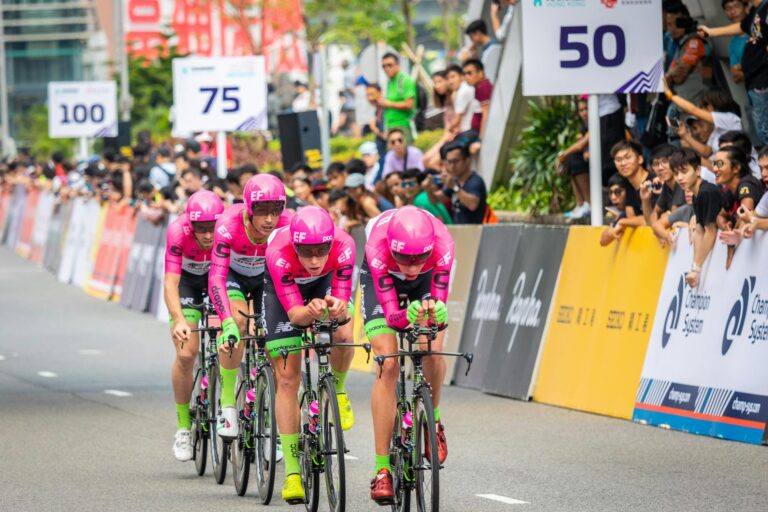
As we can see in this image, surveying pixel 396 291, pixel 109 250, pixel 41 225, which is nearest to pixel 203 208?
pixel 396 291

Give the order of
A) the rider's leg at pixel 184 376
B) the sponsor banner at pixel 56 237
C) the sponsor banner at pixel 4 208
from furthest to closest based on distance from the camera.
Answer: the sponsor banner at pixel 4 208
the sponsor banner at pixel 56 237
the rider's leg at pixel 184 376

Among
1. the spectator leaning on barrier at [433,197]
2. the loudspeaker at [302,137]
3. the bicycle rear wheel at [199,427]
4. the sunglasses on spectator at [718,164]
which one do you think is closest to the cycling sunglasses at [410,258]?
the bicycle rear wheel at [199,427]

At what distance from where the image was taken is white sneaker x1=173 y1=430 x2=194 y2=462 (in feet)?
37.5

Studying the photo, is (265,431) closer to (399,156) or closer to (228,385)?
(228,385)

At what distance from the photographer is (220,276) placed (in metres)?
10.7

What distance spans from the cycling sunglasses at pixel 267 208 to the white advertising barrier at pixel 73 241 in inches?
874

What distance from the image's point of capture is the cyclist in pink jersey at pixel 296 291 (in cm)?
933

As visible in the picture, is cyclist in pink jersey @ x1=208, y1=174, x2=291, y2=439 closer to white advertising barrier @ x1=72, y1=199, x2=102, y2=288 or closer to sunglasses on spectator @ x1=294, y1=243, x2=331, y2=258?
sunglasses on spectator @ x1=294, y1=243, x2=331, y2=258

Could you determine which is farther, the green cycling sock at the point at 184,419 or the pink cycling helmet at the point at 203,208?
the green cycling sock at the point at 184,419

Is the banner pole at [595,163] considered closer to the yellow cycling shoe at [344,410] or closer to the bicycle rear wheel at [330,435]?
the yellow cycling shoe at [344,410]

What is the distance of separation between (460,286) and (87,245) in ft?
52.3

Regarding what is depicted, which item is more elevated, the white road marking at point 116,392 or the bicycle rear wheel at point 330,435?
the bicycle rear wheel at point 330,435

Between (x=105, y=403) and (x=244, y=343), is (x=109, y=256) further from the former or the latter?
(x=244, y=343)

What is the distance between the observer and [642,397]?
1334 centimetres
